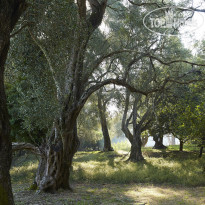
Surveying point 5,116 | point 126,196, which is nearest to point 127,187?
point 126,196

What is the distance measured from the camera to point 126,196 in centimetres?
1026

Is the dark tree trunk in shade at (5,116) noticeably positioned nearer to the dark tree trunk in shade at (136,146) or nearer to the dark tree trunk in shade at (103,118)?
the dark tree trunk in shade at (136,146)

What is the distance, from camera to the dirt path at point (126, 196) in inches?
335

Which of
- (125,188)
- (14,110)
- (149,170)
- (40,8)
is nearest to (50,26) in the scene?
Answer: (40,8)

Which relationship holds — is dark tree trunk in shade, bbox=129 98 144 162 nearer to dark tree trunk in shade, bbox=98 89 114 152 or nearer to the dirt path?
dark tree trunk in shade, bbox=98 89 114 152

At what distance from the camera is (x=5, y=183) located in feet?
16.4

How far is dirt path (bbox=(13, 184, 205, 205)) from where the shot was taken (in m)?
8.52

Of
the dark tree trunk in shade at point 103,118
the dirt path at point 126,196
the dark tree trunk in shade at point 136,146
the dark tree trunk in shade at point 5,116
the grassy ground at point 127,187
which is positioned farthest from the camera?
the dark tree trunk in shade at point 103,118

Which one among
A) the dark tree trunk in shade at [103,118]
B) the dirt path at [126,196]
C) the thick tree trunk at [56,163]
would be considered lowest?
the dirt path at [126,196]

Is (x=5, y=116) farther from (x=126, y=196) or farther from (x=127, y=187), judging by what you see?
(x=127, y=187)

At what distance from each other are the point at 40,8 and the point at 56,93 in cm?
304

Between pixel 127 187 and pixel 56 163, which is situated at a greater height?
pixel 56 163

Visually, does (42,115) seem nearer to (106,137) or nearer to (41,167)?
(41,167)

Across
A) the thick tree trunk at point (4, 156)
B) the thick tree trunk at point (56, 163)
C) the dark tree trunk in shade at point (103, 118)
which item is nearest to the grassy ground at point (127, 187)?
the thick tree trunk at point (56, 163)
